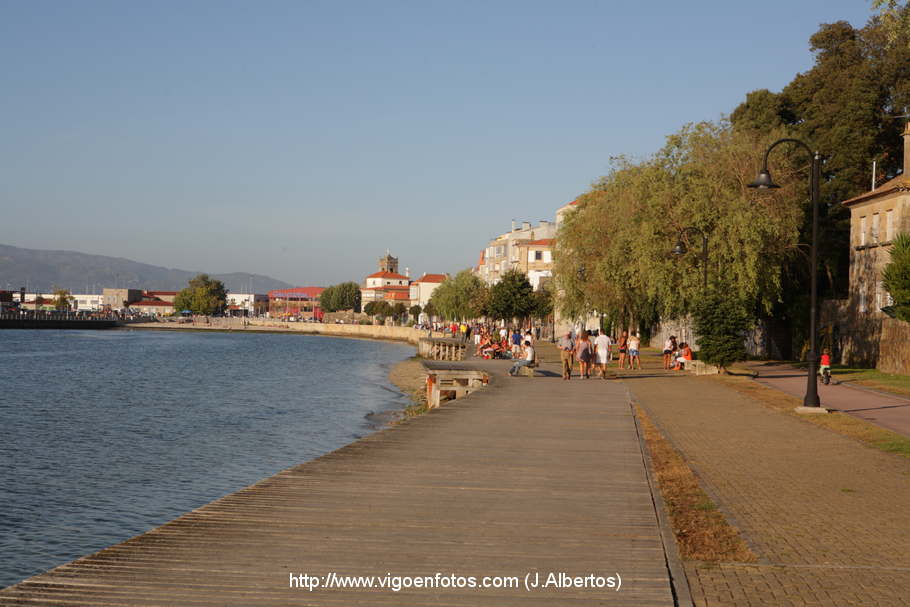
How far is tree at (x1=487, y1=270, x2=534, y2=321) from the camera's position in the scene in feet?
283

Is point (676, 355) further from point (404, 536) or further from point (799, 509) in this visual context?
point (404, 536)

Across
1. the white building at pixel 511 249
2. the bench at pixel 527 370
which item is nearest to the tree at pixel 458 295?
the white building at pixel 511 249

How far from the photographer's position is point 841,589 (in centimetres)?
745

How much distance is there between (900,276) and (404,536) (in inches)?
1193

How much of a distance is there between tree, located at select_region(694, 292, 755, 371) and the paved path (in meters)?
1.48

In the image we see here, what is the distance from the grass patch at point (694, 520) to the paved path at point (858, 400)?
293 inches

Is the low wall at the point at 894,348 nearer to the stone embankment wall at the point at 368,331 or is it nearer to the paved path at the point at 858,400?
the paved path at the point at 858,400

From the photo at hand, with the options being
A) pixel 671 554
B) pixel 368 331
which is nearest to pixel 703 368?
pixel 671 554

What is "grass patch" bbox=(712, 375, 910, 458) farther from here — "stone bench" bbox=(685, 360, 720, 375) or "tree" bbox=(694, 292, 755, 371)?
"stone bench" bbox=(685, 360, 720, 375)

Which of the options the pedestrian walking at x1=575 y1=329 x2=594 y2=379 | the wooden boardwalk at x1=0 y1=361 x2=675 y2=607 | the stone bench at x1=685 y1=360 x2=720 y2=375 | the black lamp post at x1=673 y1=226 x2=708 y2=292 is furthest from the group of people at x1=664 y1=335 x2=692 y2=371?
the wooden boardwalk at x1=0 y1=361 x2=675 y2=607

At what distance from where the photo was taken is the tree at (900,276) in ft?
109

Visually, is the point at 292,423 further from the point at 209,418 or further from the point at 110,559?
the point at 110,559

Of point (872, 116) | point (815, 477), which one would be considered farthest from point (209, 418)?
point (872, 116)

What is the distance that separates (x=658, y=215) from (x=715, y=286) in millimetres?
4055
